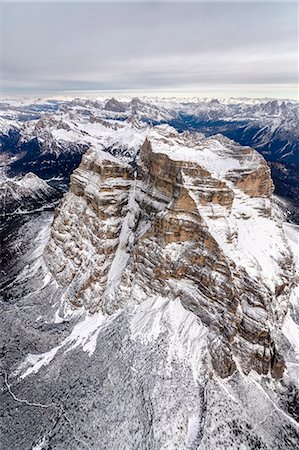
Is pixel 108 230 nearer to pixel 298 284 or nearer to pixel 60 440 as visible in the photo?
pixel 60 440

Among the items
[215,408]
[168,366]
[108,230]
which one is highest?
[108,230]

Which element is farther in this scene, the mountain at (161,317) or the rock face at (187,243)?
the rock face at (187,243)

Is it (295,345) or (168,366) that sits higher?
(168,366)

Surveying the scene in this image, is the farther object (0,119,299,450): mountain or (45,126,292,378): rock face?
(45,126,292,378): rock face

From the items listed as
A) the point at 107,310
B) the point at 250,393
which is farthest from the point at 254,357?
the point at 107,310
